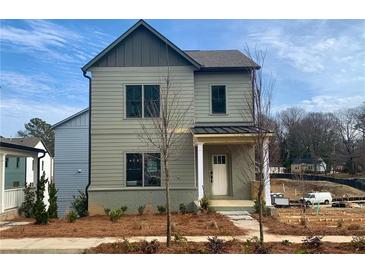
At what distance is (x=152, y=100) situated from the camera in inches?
623

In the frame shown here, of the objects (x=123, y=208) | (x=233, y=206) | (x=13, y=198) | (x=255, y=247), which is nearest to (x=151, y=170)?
(x=123, y=208)

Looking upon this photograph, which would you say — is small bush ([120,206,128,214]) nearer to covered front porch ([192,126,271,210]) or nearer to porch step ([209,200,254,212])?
covered front porch ([192,126,271,210])

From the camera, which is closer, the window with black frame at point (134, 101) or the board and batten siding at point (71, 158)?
the window with black frame at point (134, 101)

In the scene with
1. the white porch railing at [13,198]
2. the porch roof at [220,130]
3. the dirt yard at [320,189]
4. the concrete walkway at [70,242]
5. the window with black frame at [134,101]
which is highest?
the window with black frame at [134,101]

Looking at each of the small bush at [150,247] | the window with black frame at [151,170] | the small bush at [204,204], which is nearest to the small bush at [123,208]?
the window with black frame at [151,170]

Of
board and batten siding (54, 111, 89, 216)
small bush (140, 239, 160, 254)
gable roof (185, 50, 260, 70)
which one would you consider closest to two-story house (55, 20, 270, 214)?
gable roof (185, 50, 260, 70)

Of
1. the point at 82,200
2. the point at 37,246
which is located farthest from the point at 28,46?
the point at 37,246

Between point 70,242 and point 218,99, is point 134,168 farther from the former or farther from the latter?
point 70,242

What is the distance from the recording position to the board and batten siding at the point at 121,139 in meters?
15.5

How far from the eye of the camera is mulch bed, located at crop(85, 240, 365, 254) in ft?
25.3

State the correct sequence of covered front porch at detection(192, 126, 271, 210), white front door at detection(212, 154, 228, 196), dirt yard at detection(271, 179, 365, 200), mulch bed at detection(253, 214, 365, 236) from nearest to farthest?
mulch bed at detection(253, 214, 365, 236)
covered front porch at detection(192, 126, 271, 210)
white front door at detection(212, 154, 228, 196)
dirt yard at detection(271, 179, 365, 200)

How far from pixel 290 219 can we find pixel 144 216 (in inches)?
237

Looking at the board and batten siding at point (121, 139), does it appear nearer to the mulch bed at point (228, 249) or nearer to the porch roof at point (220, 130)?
the porch roof at point (220, 130)

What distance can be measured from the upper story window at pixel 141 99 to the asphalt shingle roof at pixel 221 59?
9.37ft
